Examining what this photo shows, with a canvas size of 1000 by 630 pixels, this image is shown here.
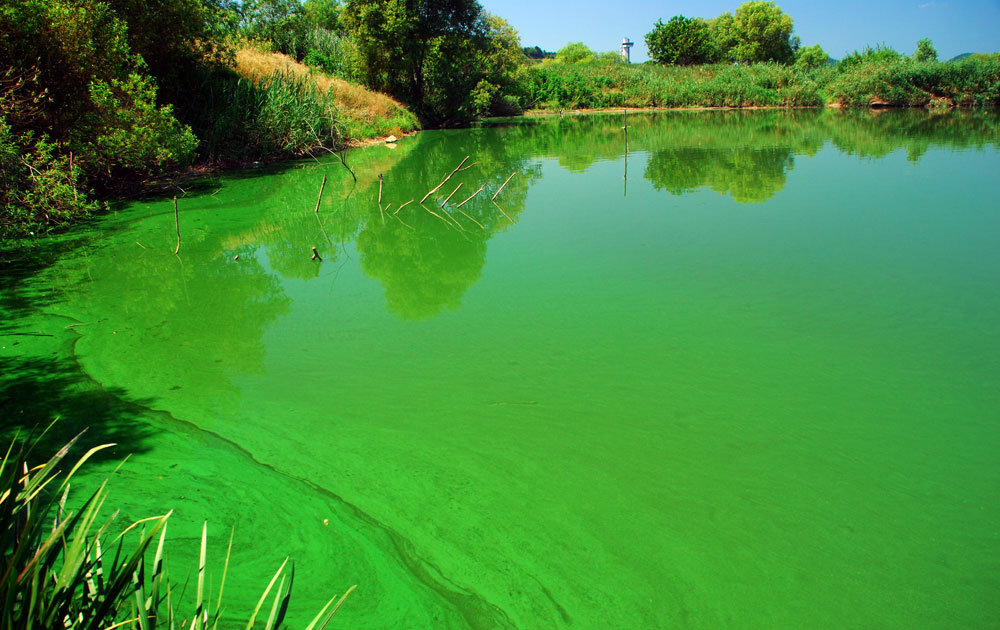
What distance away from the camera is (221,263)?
6.38 metres

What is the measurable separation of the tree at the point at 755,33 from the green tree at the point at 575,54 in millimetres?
14980

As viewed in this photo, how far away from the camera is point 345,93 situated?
17.9 meters

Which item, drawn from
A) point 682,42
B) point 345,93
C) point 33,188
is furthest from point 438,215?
point 682,42

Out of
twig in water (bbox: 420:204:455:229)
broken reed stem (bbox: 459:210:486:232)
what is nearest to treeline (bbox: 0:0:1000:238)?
twig in water (bbox: 420:204:455:229)

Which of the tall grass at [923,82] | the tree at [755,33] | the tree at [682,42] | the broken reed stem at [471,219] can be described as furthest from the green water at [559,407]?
the tree at [755,33]

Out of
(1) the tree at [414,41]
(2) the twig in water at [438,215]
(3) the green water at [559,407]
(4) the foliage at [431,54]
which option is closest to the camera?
(3) the green water at [559,407]

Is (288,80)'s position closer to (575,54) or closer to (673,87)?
(673,87)

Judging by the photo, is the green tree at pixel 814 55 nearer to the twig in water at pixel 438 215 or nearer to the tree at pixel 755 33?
the tree at pixel 755 33

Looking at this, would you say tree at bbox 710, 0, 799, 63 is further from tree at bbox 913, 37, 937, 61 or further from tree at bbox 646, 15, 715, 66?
tree at bbox 913, 37, 937, 61

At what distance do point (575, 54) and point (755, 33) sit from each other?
79.1 ft

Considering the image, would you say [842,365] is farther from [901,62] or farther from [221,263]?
[901,62]

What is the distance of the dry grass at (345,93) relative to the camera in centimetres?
1559

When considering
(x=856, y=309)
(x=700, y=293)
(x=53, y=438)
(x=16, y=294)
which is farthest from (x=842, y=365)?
(x=16, y=294)

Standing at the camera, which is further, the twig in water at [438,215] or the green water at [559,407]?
the twig in water at [438,215]
